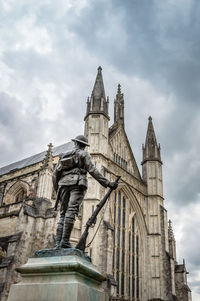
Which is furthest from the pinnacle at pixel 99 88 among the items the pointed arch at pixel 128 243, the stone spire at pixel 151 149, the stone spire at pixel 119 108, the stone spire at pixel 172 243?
A: the stone spire at pixel 172 243

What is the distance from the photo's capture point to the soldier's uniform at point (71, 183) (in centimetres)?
439

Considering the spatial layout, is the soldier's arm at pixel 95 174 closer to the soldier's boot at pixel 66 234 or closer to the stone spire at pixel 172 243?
the soldier's boot at pixel 66 234

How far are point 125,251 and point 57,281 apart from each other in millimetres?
18293

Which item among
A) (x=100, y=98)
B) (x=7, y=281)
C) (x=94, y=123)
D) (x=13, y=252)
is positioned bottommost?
(x=7, y=281)

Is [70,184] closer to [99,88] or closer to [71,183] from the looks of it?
[71,183]

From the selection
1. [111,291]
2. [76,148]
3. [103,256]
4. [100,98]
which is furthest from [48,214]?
[76,148]

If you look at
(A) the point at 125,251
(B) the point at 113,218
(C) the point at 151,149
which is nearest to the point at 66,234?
(B) the point at 113,218

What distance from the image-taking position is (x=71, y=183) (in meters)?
4.54

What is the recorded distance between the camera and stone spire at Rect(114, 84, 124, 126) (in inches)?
1055

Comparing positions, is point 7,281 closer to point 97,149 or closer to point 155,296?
point 97,149

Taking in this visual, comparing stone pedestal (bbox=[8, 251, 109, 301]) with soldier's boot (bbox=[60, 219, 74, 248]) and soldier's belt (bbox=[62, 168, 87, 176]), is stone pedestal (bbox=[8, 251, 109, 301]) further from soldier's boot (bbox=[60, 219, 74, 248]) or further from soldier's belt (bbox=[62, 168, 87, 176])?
soldier's belt (bbox=[62, 168, 87, 176])

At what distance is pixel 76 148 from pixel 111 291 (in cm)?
1353

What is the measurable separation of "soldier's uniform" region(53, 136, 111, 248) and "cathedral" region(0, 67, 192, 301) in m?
10.2

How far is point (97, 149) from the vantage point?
20.5 metres
